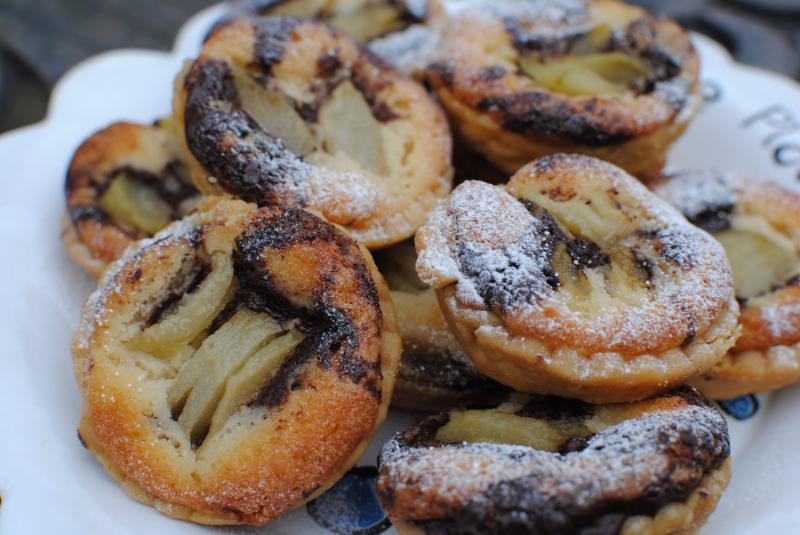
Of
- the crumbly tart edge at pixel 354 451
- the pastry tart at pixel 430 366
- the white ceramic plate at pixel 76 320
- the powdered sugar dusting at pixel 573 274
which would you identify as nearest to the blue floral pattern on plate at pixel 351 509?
the white ceramic plate at pixel 76 320

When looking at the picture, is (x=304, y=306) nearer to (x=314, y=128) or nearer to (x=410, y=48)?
(x=314, y=128)

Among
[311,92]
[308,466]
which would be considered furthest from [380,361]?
[311,92]

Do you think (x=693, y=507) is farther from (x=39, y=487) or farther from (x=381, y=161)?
(x=39, y=487)

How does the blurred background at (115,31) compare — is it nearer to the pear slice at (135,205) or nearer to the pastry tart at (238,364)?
the pear slice at (135,205)

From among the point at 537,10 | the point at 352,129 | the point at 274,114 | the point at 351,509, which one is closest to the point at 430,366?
the point at 351,509

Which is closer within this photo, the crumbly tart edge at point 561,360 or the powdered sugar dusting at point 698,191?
the crumbly tart edge at point 561,360

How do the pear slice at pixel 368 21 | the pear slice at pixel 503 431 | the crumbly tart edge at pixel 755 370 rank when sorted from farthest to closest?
the pear slice at pixel 368 21
the crumbly tart edge at pixel 755 370
the pear slice at pixel 503 431
